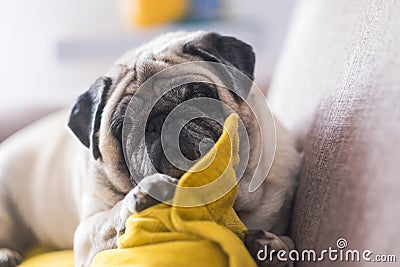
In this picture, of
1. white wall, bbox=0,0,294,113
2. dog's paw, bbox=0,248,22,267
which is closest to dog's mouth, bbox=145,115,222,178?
dog's paw, bbox=0,248,22,267

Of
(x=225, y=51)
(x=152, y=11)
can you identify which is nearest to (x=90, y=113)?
(x=225, y=51)

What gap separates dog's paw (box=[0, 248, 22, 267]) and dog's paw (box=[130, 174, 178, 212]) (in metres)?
0.54

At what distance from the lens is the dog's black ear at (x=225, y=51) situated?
A: 1274 mm

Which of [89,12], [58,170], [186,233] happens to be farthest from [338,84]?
[89,12]

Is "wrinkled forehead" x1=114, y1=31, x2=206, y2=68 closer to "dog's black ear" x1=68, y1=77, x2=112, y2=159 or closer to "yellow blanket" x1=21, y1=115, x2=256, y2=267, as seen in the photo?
"dog's black ear" x1=68, y1=77, x2=112, y2=159

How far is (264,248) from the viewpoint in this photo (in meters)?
1.05

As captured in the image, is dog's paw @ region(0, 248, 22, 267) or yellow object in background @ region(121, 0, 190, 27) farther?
yellow object in background @ region(121, 0, 190, 27)

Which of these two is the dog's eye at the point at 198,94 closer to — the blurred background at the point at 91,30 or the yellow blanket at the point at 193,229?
the yellow blanket at the point at 193,229

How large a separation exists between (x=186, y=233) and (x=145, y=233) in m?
0.06

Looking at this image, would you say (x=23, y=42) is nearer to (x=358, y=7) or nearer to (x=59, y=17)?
(x=59, y=17)

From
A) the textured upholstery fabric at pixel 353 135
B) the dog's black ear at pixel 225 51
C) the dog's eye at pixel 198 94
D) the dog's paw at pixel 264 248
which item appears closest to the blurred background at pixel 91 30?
the textured upholstery fabric at pixel 353 135

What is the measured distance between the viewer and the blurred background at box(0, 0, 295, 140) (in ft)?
12.6

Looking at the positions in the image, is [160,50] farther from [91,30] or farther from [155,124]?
[91,30]

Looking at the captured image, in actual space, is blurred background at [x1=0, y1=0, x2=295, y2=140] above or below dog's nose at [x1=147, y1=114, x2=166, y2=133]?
below
